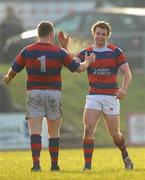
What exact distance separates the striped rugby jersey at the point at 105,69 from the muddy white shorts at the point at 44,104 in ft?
2.24

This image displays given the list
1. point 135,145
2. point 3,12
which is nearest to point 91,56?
point 135,145

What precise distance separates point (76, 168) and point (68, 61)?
7.26 ft

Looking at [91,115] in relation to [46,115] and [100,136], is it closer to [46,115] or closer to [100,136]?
[46,115]

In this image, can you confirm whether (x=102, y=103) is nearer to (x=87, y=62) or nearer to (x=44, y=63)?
(x=87, y=62)

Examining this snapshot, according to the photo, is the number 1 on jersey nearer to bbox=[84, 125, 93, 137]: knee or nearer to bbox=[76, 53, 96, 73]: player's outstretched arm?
bbox=[76, 53, 96, 73]: player's outstretched arm

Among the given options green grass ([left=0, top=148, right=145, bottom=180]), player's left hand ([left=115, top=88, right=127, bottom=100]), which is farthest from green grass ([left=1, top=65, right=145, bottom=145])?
player's left hand ([left=115, top=88, right=127, bottom=100])

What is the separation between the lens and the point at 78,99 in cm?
2519

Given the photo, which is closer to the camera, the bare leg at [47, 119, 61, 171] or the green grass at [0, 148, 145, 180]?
the green grass at [0, 148, 145, 180]

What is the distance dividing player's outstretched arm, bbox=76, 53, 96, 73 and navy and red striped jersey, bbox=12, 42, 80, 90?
15 cm

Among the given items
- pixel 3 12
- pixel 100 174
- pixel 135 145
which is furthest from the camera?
pixel 3 12

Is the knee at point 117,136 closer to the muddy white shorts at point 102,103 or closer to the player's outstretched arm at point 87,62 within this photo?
the muddy white shorts at point 102,103

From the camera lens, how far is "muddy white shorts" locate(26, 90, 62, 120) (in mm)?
13008

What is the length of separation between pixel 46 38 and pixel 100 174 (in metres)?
1.85

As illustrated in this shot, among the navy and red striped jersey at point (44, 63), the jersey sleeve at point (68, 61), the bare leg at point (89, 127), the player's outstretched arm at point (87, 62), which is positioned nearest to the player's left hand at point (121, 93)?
the bare leg at point (89, 127)
